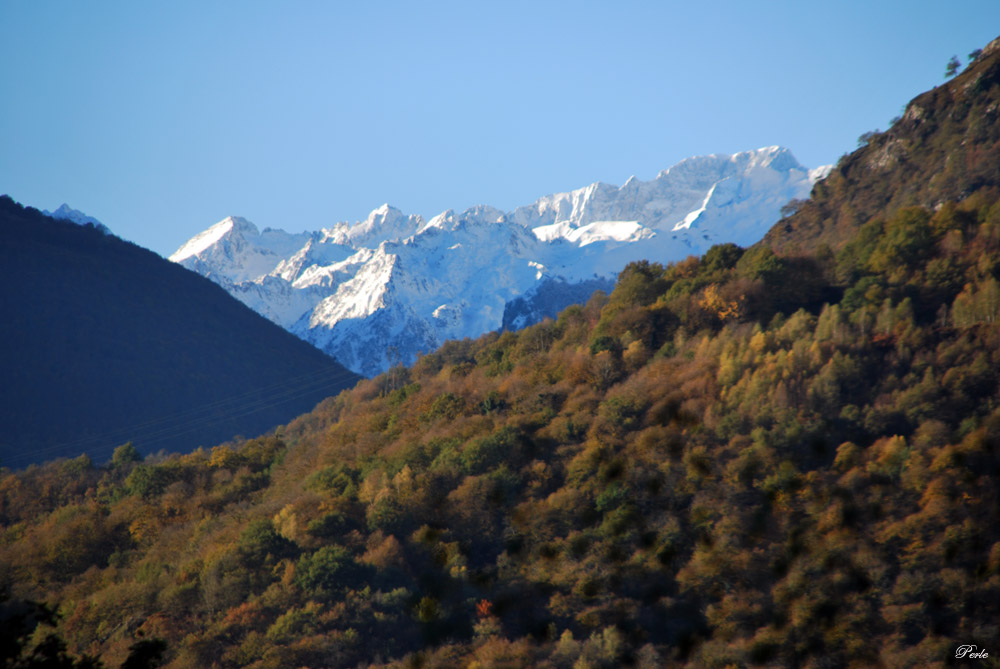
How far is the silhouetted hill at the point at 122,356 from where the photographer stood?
3627 inches

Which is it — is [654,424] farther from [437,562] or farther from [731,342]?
[437,562]

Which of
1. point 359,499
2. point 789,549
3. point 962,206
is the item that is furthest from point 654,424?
point 962,206

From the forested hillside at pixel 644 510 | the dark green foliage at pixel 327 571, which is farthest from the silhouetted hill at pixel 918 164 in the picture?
the dark green foliage at pixel 327 571

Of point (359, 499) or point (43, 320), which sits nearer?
point (359, 499)

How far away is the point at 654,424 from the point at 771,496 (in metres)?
7.06

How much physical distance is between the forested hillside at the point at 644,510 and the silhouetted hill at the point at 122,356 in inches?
1901

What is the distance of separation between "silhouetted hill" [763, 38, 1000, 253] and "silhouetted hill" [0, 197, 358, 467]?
248 feet

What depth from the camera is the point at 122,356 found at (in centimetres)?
10569

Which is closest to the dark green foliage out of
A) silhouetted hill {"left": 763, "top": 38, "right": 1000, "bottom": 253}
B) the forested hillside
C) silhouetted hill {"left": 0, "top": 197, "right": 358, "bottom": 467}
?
the forested hillside

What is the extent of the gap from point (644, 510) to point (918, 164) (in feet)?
179

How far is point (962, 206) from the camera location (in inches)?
1843

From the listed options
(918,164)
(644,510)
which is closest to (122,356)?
(644,510)

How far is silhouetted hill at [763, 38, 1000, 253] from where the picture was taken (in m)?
63.1

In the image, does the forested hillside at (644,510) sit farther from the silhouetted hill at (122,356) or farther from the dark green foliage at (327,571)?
the silhouetted hill at (122,356)
